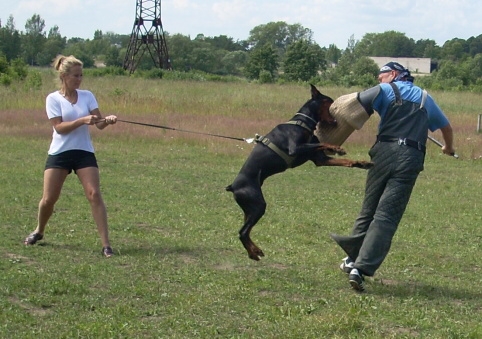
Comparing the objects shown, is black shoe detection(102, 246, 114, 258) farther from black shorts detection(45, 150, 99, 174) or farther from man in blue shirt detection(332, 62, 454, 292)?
man in blue shirt detection(332, 62, 454, 292)

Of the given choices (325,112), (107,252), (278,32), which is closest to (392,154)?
(325,112)

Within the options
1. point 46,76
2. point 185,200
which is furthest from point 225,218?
point 46,76

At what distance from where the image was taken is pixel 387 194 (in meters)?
6.10

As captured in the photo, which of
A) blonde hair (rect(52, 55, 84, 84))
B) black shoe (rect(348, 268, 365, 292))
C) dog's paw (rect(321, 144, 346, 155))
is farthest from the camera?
blonde hair (rect(52, 55, 84, 84))

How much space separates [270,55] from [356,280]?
5897cm

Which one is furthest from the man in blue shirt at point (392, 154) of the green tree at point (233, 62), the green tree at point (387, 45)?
the green tree at point (387, 45)

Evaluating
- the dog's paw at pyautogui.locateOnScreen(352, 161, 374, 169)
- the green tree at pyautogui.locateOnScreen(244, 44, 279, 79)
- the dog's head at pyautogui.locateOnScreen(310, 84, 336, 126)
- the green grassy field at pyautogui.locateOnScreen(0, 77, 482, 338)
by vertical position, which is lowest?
the green tree at pyautogui.locateOnScreen(244, 44, 279, 79)

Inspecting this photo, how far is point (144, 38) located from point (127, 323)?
1842 inches

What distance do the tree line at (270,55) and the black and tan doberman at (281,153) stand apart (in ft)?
72.0

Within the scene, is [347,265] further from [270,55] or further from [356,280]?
[270,55]

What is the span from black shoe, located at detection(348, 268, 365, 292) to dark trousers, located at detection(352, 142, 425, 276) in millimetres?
48

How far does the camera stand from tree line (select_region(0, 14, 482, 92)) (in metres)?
50.2

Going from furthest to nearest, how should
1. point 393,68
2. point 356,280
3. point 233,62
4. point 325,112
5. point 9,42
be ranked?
point 233,62
point 9,42
point 325,112
point 393,68
point 356,280

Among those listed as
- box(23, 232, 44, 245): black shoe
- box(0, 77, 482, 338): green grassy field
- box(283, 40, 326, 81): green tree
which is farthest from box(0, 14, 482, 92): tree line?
box(23, 232, 44, 245): black shoe
